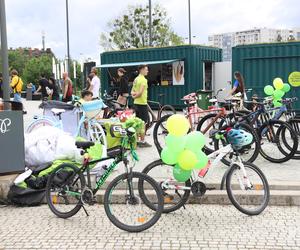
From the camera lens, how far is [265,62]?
A: 53.3 feet

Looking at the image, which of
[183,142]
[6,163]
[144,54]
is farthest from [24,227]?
[144,54]

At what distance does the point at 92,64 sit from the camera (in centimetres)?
2181

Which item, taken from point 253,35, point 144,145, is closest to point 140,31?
point 253,35

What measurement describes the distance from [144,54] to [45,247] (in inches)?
619

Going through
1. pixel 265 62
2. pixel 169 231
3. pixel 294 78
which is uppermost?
pixel 265 62

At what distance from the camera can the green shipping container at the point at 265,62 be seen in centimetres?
1582

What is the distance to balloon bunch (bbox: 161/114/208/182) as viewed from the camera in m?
5.09

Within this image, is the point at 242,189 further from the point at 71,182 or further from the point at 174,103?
the point at 174,103

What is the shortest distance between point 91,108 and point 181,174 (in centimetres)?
303

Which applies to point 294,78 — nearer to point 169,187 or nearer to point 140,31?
point 169,187

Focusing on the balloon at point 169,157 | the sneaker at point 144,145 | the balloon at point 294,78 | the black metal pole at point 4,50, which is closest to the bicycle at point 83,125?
the black metal pole at point 4,50

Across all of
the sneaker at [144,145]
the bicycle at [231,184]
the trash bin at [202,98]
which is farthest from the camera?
the trash bin at [202,98]

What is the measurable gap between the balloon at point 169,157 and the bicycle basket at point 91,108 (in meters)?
2.86

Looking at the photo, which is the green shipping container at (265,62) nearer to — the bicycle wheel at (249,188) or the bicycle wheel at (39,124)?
the bicycle wheel at (39,124)
